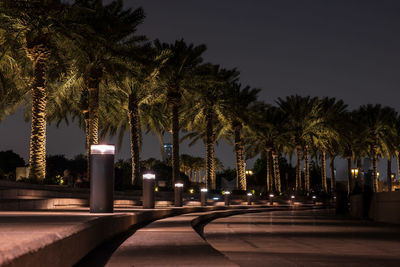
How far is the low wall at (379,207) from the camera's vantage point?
80.0ft

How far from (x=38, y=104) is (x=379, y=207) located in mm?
16979

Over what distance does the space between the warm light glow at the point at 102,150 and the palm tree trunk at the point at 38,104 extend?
15.6 meters

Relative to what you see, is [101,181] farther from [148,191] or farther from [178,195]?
[178,195]

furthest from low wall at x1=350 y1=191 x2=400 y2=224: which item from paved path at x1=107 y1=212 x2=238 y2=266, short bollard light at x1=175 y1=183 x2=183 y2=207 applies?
paved path at x1=107 y1=212 x2=238 y2=266

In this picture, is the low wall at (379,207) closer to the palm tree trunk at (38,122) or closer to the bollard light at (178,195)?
the bollard light at (178,195)

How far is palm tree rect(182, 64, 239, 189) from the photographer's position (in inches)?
1890

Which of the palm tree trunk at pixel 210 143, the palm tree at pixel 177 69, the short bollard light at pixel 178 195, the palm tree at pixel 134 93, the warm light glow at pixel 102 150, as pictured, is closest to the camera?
the warm light glow at pixel 102 150

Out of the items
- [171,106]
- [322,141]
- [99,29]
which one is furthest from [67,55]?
[322,141]

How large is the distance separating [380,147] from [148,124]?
38.4 metres

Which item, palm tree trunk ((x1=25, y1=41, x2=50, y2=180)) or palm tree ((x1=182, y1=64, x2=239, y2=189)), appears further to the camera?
palm tree ((x1=182, y1=64, x2=239, y2=189))

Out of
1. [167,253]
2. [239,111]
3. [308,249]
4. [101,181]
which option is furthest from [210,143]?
[167,253]

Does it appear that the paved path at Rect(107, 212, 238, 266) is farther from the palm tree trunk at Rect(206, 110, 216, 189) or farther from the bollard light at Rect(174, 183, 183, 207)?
the palm tree trunk at Rect(206, 110, 216, 189)

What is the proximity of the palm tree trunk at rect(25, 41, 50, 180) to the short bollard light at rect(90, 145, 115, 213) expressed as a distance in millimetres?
15682

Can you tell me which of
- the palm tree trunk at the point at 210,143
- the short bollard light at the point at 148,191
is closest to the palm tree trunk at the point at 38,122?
the short bollard light at the point at 148,191
